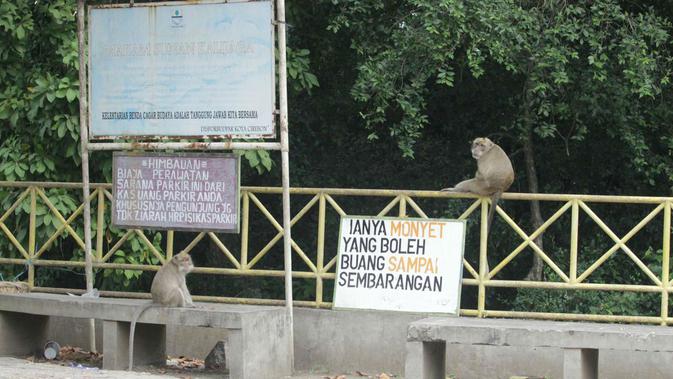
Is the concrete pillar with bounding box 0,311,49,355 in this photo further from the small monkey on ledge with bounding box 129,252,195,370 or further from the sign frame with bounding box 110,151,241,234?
the small monkey on ledge with bounding box 129,252,195,370

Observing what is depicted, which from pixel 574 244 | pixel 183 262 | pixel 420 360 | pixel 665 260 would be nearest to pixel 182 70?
pixel 183 262

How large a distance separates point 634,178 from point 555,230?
1383 mm

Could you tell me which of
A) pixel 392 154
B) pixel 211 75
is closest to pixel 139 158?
pixel 211 75

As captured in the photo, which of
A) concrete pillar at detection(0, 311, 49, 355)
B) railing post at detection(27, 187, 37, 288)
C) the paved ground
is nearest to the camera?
the paved ground

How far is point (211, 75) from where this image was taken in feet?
34.8

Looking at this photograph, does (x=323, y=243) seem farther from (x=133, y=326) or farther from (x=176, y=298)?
(x=133, y=326)

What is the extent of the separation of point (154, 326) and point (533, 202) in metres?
6.08

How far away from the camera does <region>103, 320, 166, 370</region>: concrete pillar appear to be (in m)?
10.3

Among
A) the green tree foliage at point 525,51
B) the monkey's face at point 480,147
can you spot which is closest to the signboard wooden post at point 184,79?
the green tree foliage at point 525,51

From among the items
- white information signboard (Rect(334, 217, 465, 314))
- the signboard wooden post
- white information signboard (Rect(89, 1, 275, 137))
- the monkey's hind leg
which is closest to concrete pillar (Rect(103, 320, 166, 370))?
the monkey's hind leg

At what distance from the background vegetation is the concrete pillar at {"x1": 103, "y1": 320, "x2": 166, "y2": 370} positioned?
4.76 feet

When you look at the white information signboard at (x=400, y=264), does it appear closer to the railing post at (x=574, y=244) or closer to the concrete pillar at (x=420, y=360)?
the concrete pillar at (x=420, y=360)

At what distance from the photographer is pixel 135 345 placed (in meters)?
10.6

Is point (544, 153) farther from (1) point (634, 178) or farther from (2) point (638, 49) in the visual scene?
(2) point (638, 49)
